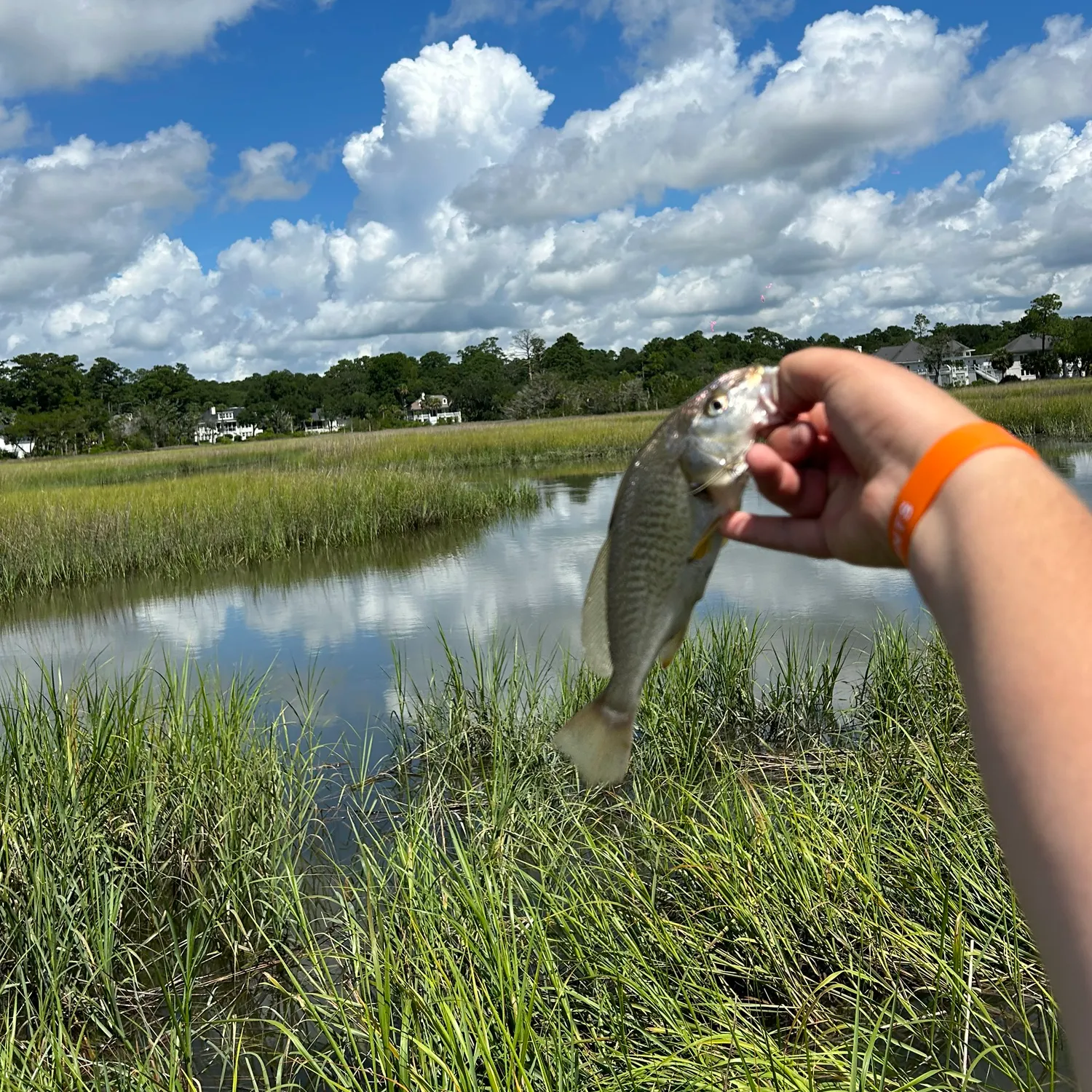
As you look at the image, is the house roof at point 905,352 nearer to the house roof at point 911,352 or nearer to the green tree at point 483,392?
the house roof at point 911,352

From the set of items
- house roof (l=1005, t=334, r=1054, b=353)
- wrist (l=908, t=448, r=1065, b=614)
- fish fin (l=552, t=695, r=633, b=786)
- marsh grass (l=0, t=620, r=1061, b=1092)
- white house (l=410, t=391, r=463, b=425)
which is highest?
house roof (l=1005, t=334, r=1054, b=353)

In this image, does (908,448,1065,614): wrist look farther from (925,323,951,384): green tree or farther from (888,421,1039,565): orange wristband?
(925,323,951,384): green tree

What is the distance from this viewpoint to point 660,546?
1.65m

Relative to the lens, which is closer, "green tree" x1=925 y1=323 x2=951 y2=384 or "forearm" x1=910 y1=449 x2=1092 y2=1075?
"forearm" x1=910 y1=449 x2=1092 y2=1075

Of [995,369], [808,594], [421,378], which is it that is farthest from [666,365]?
[808,594]

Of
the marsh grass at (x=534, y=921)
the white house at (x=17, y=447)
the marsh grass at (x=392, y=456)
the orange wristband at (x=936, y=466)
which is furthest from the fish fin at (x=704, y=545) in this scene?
the white house at (x=17, y=447)

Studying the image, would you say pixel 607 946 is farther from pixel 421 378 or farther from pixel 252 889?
pixel 421 378

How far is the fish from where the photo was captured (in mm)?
1564

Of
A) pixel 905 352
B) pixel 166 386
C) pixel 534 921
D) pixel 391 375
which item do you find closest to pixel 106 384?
pixel 166 386

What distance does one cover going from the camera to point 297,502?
15430 mm

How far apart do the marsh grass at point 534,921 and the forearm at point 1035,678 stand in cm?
147

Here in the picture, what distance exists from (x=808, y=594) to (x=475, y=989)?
7.43 m

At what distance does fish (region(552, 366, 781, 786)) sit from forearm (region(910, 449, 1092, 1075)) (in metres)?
0.65

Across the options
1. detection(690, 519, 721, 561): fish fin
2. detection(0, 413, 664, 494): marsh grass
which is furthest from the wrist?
detection(0, 413, 664, 494): marsh grass
